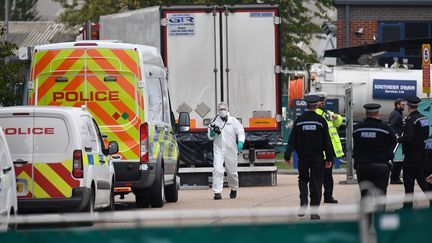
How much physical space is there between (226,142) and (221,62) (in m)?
3.46

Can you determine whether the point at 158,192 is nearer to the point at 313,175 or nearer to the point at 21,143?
the point at 313,175

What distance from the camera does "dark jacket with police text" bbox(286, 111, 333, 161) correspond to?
17.1 meters

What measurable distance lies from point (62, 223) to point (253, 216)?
1.15 m

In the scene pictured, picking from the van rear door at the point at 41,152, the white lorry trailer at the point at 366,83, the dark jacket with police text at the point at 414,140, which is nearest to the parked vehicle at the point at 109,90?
the van rear door at the point at 41,152

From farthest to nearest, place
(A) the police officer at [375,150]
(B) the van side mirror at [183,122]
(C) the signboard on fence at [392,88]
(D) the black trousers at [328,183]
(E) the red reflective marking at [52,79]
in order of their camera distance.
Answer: (C) the signboard on fence at [392,88]
(B) the van side mirror at [183,122]
(D) the black trousers at [328,183]
(E) the red reflective marking at [52,79]
(A) the police officer at [375,150]

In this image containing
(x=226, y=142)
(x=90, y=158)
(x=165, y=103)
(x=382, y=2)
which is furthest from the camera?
(x=382, y=2)

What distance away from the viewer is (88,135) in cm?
1712

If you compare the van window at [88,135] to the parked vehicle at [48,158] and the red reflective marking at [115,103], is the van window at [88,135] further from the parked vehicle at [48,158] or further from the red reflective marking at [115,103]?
the red reflective marking at [115,103]

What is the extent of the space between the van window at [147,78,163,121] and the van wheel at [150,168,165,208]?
0.87 meters

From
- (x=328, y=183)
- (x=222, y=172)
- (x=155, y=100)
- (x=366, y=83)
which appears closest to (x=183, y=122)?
(x=222, y=172)

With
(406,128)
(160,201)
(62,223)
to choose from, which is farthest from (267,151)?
(62,223)

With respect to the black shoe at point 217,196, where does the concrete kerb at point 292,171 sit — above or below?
below

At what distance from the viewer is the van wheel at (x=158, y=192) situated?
66.4 feet

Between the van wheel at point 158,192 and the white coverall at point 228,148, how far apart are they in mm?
2202
